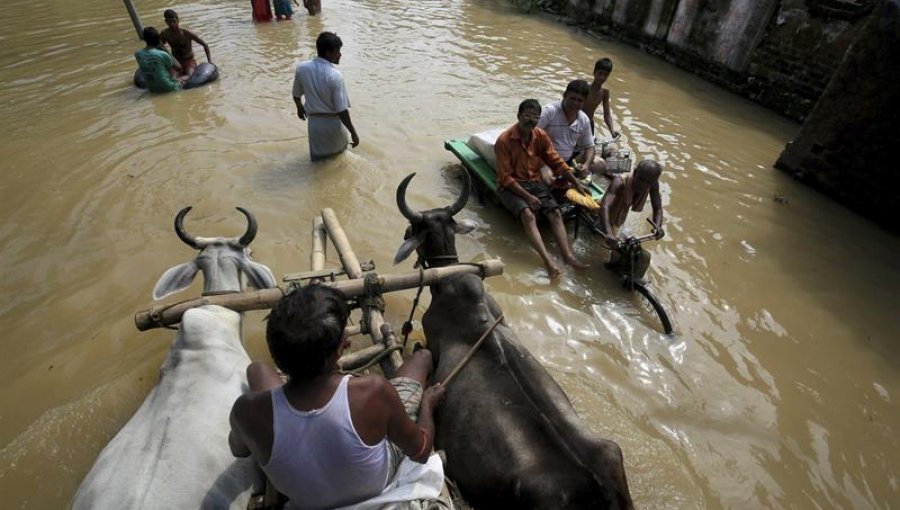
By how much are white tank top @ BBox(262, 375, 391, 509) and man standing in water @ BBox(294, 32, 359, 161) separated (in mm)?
5369

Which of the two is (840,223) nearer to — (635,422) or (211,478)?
(635,422)

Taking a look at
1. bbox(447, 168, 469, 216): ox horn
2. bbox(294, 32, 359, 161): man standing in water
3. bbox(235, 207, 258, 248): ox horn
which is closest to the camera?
bbox(235, 207, 258, 248): ox horn

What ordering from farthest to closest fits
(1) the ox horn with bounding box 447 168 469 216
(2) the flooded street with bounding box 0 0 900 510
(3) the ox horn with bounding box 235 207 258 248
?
1. (1) the ox horn with bounding box 447 168 469 216
2. (3) the ox horn with bounding box 235 207 258 248
3. (2) the flooded street with bounding box 0 0 900 510

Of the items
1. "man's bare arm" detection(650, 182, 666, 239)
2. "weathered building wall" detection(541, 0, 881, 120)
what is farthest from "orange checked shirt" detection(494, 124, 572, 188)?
"weathered building wall" detection(541, 0, 881, 120)

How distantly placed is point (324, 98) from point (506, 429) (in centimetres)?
536

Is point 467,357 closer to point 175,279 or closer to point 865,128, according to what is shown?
point 175,279

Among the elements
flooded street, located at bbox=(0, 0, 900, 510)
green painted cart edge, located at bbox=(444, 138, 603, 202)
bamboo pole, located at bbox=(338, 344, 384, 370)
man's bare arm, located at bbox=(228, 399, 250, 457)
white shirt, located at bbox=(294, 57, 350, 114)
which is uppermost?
white shirt, located at bbox=(294, 57, 350, 114)

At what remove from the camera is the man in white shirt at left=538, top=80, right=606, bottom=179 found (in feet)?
20.9

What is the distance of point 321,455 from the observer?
197 centimetres

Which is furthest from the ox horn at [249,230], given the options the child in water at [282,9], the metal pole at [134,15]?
the child in water at [282,9]

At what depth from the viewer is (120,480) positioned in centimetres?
236

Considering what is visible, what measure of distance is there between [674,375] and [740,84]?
31.8 ft

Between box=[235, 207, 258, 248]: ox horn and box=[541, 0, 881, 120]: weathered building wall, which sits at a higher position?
box=[541, 0, 881, 120]: weathered building wall

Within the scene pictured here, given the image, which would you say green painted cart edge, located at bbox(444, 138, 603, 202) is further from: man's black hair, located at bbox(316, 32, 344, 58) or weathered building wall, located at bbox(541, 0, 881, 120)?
weathered building wall, located at bbox(541, 0, 881, 120)
